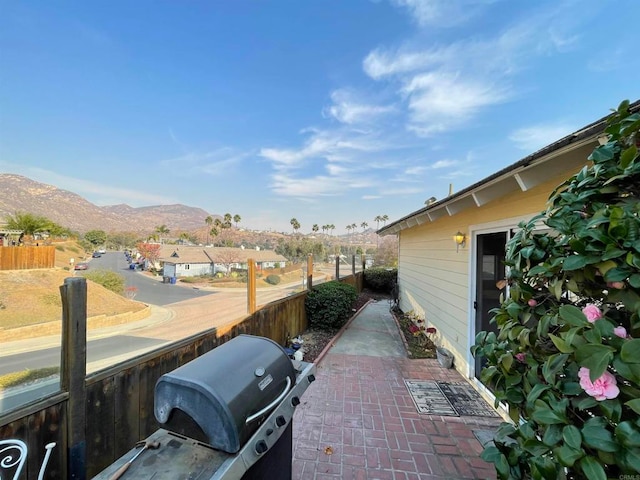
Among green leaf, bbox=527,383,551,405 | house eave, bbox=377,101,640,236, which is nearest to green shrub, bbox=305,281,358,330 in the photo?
house eave, bbox=377,101,640,236

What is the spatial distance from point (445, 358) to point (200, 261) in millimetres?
4741

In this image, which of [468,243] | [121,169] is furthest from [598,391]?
[121,169]

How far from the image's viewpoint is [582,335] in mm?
1086

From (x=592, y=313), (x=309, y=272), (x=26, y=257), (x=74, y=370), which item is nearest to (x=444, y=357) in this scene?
(x=309, y=272)

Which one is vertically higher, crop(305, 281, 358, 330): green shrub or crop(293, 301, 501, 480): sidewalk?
crop(305, 281, 358, 330): green shrub

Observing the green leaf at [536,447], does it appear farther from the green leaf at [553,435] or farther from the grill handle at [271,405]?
the grill handle at [271,405]

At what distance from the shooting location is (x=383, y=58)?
7715 millimetres

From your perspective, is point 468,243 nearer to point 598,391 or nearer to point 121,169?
point 598,391

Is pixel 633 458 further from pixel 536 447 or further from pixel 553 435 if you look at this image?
pixel 536 447

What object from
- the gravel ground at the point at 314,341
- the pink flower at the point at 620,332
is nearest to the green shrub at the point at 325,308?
the gravel ground at the point at 314,341

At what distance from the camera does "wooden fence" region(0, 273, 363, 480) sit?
5.32 ft

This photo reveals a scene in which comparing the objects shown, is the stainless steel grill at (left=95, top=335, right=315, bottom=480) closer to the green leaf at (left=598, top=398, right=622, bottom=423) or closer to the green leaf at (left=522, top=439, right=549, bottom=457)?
the green leaf at (left=522, top=439, right=549, bottom=457)

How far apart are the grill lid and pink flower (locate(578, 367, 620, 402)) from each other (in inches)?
59.7

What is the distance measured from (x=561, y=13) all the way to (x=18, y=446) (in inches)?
335
